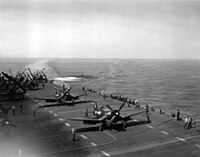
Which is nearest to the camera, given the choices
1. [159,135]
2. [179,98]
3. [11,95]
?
[159,135]

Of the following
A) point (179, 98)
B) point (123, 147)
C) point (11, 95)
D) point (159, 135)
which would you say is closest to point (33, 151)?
point (123, 147)

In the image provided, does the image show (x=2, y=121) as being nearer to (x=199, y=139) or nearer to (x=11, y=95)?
(x=199, y=139)

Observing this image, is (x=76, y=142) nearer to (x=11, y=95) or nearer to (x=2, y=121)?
(x=2, y=121)

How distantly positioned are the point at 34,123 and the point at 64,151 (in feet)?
50.5

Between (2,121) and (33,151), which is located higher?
(2,121)

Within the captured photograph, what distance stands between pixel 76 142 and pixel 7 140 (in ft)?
30.9

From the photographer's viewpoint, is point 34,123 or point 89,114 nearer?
point 34,123

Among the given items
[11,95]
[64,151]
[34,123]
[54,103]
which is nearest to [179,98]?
[54,103]

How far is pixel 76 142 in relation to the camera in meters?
35.0

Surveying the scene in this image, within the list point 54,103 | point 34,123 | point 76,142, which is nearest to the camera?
point 76,142

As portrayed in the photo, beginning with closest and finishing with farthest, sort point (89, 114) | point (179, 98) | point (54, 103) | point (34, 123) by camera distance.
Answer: point (34, 123) → point (89, 114) → point (54, 103) → point (179, 98)

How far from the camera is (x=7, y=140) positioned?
35.8 m

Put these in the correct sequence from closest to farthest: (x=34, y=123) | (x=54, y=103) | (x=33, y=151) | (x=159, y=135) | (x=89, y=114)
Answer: (x=33, y=151) → (x=159, y=135) → (x=34, y=123) → (x=89, y=114) → (x=54, y=103)

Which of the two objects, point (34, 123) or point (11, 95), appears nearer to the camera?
point (34, 123)
